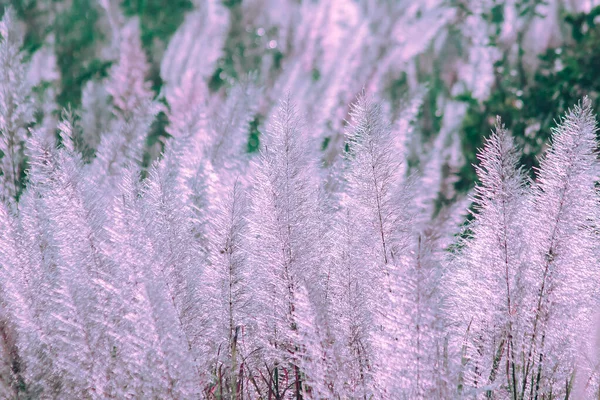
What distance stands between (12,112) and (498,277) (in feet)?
6.11

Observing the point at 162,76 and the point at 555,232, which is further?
the point at 162,76

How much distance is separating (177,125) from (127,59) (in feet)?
5.25

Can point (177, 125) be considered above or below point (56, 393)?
above

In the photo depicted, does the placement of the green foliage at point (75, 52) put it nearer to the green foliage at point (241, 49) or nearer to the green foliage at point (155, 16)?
the green foliage at point (155, 16)

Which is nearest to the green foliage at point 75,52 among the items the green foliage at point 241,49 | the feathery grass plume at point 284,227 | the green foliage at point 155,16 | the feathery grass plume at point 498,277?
the green foliage at point 155,16

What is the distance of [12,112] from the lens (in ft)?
8.61

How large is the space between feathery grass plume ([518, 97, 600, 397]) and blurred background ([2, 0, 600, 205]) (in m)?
1.61

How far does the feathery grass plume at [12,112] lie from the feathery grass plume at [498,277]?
5.44 feet

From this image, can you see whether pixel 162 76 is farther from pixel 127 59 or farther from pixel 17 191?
pixel 17 191

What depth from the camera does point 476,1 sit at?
18.4 ft

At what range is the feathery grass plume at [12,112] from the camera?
257cm

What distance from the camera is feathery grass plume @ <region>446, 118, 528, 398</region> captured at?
1.56 meters

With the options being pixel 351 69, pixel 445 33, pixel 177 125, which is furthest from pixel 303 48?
pixel 177 125

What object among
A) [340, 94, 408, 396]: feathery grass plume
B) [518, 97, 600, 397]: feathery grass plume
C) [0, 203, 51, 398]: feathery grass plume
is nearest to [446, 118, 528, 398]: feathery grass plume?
[518, 97, 600, 397]: feathery grass plume
